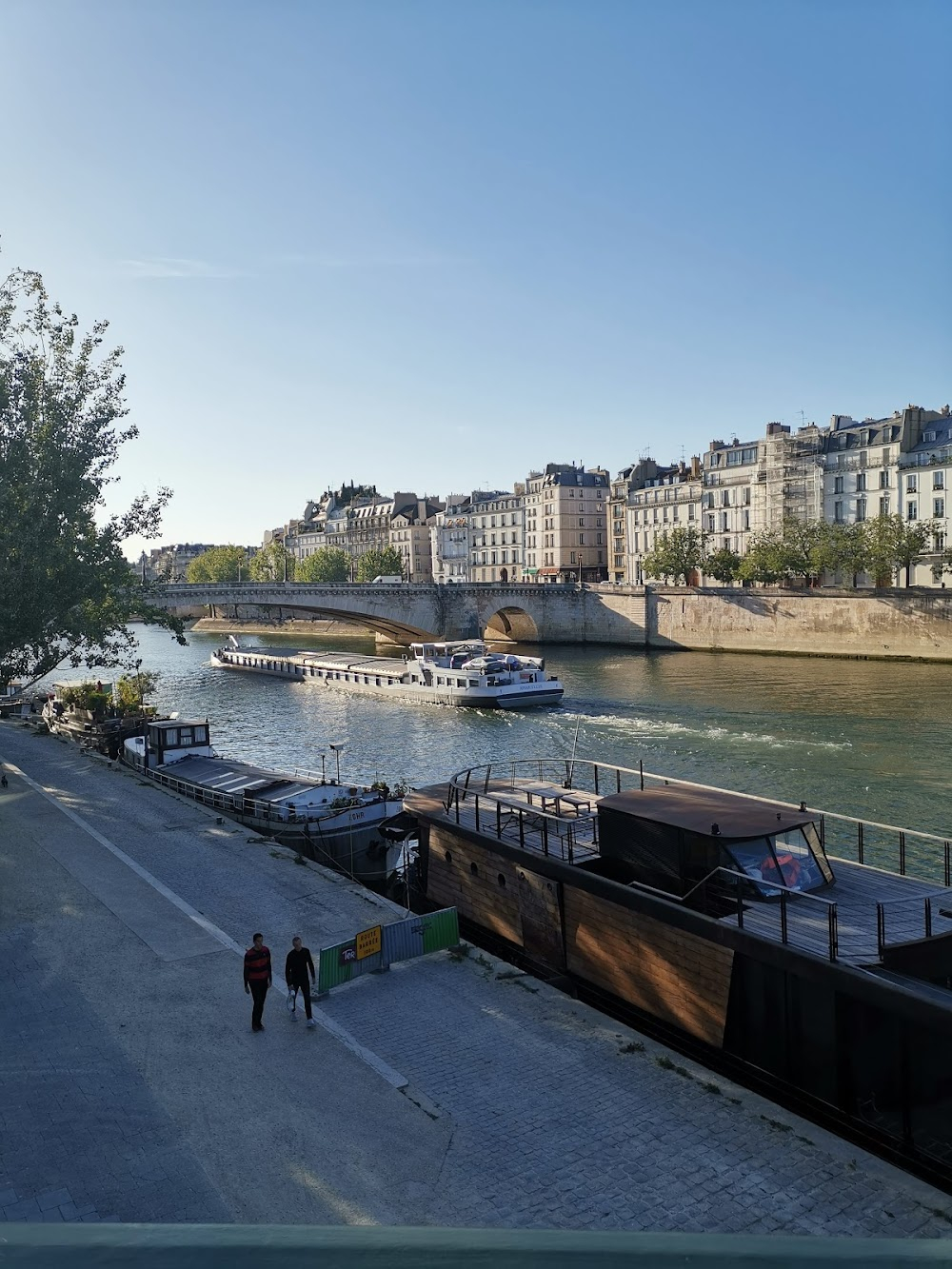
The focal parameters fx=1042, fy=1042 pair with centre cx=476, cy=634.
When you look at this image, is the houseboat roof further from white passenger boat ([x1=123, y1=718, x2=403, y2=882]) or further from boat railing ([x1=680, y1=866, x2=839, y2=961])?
white passenger boat ([x1=123, y1=718, x2=403, y2=882])

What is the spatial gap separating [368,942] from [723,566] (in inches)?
2960

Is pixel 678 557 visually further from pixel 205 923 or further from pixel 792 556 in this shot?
pixel 205 923

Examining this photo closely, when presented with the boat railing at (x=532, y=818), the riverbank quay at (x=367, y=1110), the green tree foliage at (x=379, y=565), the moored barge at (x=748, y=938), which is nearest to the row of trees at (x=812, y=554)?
the green tree foliage at (x=379, y=565)

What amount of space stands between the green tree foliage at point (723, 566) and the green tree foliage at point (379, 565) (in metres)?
54.1

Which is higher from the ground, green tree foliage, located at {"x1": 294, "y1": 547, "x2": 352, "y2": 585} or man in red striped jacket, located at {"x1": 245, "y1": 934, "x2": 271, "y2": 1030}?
green tree foliage, located at {"x1": 294, "y1": 547, "x2": 352, "y2": 585}

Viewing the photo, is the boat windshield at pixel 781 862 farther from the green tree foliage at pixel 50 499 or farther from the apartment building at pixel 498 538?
the apartment building at pixel 498 538

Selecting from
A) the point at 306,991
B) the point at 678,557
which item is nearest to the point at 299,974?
the point at 306,991

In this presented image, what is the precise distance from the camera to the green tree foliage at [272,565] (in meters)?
156

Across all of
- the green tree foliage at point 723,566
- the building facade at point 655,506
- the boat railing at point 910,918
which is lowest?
the boat railing at point 910,918

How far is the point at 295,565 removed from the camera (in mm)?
155125

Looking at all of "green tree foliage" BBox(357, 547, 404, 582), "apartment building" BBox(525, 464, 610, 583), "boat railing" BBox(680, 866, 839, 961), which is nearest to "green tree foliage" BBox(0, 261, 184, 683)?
"boat railing" BBox(680, 866, 839, 961)

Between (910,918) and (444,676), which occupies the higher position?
(910,918)

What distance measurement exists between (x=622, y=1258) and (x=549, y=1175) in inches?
375

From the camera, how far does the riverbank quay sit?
926 cm
